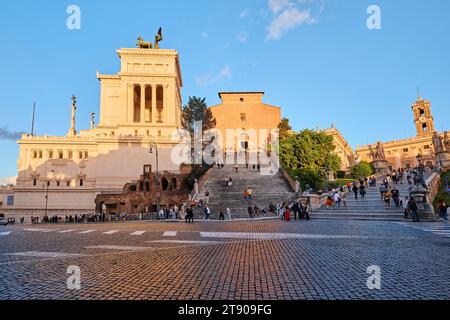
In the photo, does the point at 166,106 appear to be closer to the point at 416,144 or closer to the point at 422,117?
the point at 416,144

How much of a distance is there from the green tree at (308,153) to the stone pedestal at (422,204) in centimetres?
2238

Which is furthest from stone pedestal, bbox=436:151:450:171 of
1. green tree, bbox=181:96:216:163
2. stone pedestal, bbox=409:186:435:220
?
green tree, bbox=181:96:216:163

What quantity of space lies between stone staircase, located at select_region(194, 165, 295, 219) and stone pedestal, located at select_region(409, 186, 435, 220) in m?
13.1

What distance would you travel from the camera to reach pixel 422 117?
8962cm

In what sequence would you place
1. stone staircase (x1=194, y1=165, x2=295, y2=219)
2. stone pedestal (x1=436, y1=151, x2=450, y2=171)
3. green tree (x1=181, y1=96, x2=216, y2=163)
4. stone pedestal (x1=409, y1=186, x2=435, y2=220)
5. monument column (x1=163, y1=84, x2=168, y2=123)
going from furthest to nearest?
1. monument column (x1=163, y1=84, x2=168, y2=123)
2. green tree (x1=181, y1=96, x2=216, y2=163)
3. stone pedestal (x1=436, y1=151, x2=450, y2=171)
4. stone staircase (x1=194, y1=165, x2=295, y2=219)
5. stone pedestal (x1=409, y1=186, x2=435, y2=220)

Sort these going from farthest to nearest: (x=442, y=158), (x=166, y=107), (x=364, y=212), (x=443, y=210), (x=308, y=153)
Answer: (x=166, y=107), (x=442, y=158), (x=308, y=153), (x=364, y=212), (x=443, y=210)

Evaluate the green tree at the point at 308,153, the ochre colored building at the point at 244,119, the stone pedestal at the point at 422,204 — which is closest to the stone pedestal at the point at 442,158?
the green tree at the point at 308,153

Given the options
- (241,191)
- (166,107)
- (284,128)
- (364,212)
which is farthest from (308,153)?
(166,107)

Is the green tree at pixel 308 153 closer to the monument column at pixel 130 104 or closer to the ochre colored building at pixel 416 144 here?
the monument column at pixel 130 104

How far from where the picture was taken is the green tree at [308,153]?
136 ft

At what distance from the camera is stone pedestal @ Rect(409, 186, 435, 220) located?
1709 centimetres

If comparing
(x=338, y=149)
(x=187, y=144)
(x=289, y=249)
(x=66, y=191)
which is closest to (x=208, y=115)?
(x=187, y=144)

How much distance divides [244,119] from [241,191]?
36630 mm

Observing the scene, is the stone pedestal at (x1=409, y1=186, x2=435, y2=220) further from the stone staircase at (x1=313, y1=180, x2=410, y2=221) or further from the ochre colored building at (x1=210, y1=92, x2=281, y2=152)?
the ochre colored building at (x1=210, y1=92, x2=281, y2=152)
